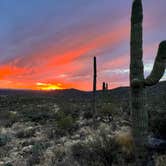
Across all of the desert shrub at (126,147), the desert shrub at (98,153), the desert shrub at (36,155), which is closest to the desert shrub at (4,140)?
the desert shrub at (36,155)

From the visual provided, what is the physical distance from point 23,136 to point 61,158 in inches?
288

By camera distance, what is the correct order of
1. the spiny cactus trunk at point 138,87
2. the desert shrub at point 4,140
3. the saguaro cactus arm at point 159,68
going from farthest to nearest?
the desert shrub at point 4,140, the saguaro cactus arm at point 159,68, the spiny cactus trunk at point 138,87

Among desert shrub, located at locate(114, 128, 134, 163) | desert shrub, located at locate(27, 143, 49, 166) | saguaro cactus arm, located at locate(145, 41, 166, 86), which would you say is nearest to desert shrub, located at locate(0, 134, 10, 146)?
desert shrub, located at locate(27, 143, 49, 166)

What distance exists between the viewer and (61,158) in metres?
12.1

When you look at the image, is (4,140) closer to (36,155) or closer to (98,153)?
(36,155)

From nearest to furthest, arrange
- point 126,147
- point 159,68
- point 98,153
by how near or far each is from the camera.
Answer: point 159,68
point 98,153
point 126,147

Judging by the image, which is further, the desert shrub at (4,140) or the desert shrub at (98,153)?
the desert shrub at (4,140)

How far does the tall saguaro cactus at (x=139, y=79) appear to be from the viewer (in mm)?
9812

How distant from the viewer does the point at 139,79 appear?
1011 centimetres

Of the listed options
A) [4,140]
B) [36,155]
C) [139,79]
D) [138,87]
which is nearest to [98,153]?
[138,87]

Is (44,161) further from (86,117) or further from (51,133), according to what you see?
(86,117)

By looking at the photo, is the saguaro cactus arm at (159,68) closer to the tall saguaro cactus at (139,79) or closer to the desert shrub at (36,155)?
the tall saguaro cactus at (139,79)

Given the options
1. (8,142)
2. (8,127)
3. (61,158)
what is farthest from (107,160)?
(8,127)

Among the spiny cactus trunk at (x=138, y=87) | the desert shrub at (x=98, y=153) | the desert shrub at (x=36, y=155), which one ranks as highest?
the spiny cactus trunk at (x=138, y=87)
